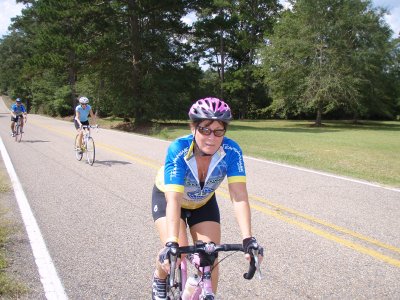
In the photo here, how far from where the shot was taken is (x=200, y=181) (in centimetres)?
337

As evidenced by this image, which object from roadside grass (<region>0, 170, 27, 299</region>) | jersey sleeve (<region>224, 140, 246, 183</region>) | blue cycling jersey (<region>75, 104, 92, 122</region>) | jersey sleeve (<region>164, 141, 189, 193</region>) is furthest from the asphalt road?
blue cycling jersey (<region>75, 104, 92, 122</region>)

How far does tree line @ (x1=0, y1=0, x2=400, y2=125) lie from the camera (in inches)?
1215

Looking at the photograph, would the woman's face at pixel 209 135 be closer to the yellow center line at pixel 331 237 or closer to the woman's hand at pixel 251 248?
the woman's hand at pixel 251 248

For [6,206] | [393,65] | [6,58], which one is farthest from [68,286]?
[6,58]

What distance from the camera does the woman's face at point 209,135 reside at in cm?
309

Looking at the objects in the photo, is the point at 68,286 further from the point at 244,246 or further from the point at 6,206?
the point at 6,206

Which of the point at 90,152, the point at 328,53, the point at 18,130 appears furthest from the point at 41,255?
the point at 328,53

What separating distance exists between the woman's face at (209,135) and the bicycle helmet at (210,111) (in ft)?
0.19

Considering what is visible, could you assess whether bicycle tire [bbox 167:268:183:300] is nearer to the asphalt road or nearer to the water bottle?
the water bottle

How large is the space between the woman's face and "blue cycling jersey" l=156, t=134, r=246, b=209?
0.13m

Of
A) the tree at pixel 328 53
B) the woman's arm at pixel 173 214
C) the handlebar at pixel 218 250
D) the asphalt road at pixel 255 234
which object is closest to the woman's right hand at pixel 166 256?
the handlebar at pixel 218 250

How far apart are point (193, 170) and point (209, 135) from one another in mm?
336

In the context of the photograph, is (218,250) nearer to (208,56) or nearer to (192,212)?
(192,212)

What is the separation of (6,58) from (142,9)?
6343cm
